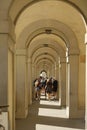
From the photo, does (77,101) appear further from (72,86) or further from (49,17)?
(49,17)

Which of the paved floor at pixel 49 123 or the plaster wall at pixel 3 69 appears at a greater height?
the plaster wall at pixel 3 69

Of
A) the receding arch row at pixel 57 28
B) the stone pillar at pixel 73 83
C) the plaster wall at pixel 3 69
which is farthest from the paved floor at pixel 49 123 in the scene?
the plaster wall at pixel 3 69

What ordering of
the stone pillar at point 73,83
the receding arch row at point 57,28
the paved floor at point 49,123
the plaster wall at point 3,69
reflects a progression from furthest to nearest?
the receding arch row at point 57,28, the stone pillar at point 73,83, the paved floor at point 49,123, the plaster wall at point 3,69

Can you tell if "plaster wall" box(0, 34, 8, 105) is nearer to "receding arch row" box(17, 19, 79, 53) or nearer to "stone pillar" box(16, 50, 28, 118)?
"stone pillar" box(16, 50, 28, 118)

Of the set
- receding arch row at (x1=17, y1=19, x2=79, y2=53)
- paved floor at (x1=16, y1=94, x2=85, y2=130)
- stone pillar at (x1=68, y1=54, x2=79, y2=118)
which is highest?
receding arch row at (x1=17, y1=19, x2=79, y2=53)

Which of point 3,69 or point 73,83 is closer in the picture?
point 3,69

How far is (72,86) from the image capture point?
16.2 m

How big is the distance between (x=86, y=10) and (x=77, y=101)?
7.28 meters

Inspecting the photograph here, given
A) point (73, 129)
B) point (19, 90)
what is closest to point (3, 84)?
point (73, 129)

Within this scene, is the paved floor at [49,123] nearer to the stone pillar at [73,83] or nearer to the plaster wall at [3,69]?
the stone pillar at [73,83]

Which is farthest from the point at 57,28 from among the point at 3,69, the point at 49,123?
the point at 3,69

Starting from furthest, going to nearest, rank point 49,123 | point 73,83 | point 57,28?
point 57,28, point 73,83, point 49,123

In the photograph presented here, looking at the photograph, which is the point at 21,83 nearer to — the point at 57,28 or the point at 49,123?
the point at 49,123

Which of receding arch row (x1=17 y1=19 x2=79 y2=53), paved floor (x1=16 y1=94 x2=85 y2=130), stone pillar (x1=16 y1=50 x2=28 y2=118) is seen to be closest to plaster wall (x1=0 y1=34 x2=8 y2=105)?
paved floor (x1=16 y1=94 x2=85 y2=130)
